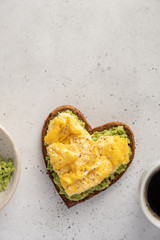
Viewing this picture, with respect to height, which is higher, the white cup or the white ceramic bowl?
the white ceramic bowl

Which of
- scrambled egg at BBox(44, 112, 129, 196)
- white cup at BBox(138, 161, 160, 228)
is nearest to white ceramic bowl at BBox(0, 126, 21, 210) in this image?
scrambled egg at BBox(44, 112, 129, 196)

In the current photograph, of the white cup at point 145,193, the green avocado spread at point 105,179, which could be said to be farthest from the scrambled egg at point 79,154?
the white cup at point 145,193

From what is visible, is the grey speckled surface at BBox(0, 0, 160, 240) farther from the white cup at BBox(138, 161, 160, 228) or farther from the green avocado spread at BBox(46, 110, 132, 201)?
the white cup at BBox(138, 161, 160, 228)

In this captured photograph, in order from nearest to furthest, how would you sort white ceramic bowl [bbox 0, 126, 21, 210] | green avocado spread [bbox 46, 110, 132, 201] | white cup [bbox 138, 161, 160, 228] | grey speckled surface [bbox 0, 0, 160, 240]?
white cup [bbox 138, 161, 160, 228]
white ceramic bowl [bbox 0, 126, 21, 210]
green avocado spread [bbox 46, 110, 132, 201]
grey speckled surface [bbox 0, 0, 160, 240]

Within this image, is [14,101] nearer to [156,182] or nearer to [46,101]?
[46,101]

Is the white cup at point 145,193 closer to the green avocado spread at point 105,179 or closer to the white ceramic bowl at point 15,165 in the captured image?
the green avocado spread at point 105,179

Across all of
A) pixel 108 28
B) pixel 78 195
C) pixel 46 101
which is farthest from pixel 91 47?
pixel 78 195

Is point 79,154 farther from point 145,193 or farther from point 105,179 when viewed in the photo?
point 145,193

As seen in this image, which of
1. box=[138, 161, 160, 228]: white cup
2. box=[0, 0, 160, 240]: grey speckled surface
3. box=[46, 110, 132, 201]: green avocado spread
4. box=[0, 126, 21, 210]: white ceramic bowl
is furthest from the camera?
box=[0, 0, 160, 240]: grey speckled surface
